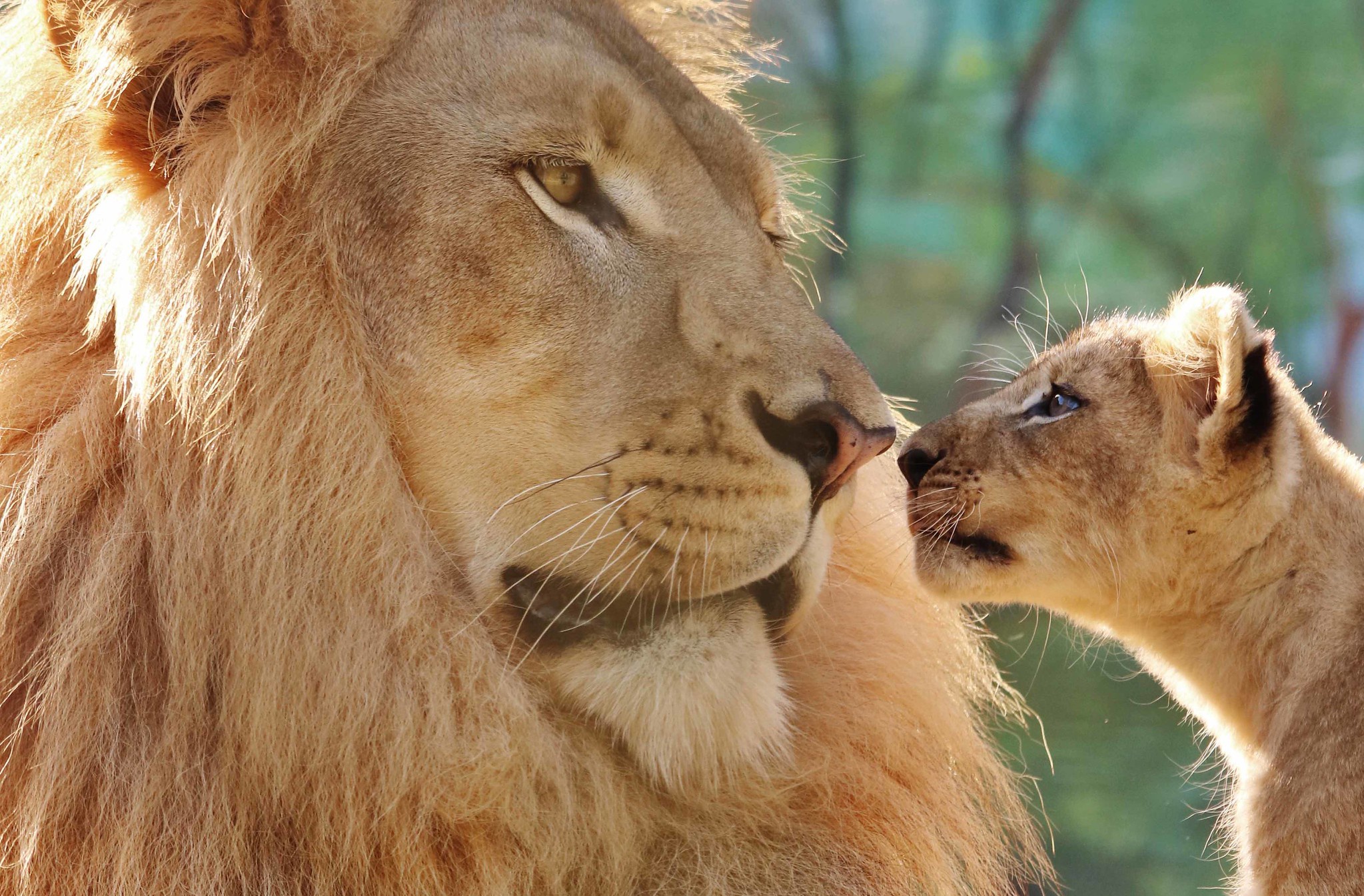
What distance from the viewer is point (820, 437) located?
1382mm

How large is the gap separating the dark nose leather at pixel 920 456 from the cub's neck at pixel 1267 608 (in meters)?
0.31

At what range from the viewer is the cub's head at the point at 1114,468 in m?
1.62

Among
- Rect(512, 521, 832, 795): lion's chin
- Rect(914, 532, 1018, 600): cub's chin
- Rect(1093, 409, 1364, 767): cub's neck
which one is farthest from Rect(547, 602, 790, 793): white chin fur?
Rect(1093, 409, 1364, 767): cub's neck

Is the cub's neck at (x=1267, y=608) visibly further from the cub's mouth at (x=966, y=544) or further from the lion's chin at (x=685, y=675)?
the lion's chin at (x=685, y=675)

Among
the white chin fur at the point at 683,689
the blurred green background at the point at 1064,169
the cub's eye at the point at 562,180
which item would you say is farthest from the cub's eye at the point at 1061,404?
the blurred green background at the point at 1064,169

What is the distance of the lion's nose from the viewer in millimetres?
1369

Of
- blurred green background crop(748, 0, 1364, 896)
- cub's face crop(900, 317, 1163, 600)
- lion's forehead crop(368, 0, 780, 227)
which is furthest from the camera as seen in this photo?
blurred green background crop(748, 0, 1364, 896)

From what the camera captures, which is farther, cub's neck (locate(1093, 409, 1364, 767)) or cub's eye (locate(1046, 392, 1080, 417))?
cub's eye (locate(1046, 392, 1080, 417))

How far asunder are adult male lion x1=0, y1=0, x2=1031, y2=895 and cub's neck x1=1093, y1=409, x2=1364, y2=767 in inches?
22.0

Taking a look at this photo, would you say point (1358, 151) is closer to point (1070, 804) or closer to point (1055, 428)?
point (1070, 804)

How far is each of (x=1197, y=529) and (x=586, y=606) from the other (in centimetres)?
79

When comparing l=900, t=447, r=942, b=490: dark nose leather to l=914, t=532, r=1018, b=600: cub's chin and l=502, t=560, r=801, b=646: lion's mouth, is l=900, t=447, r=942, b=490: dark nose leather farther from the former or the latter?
l=502, t=560, r=801, b=646: lion's mouth

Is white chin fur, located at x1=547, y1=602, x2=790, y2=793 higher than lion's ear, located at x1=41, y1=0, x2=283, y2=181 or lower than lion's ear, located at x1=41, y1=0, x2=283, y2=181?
lower

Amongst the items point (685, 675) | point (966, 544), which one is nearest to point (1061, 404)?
point (966, 544)
